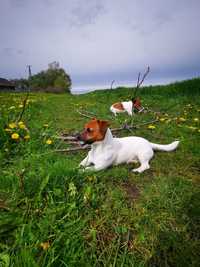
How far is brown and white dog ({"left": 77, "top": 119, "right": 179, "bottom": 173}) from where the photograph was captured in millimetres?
2414

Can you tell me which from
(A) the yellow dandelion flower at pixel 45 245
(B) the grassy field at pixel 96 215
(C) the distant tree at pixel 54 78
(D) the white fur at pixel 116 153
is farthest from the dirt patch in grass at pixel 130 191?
Result: (C) the distant tree at pixel 54 78

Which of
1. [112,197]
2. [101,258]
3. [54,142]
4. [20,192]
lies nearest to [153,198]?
[112,197]

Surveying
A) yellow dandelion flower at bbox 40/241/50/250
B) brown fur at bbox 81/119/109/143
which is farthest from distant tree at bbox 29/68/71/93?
yellow dandelion flower at bbox 40/241/50/250

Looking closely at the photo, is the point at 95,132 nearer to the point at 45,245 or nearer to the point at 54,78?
the point at 45,245

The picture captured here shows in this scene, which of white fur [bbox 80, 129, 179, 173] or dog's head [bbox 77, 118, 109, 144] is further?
white fur [bbox 80, 129, 179, 173]

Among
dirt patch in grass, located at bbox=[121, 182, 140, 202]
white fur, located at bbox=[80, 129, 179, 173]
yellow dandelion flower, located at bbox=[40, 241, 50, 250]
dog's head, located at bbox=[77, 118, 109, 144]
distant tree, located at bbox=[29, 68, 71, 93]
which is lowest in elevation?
dirt patch in grass, located at bbox=[121, 182, 140, 202]

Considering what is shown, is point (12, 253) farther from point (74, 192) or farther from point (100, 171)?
point (100, 171)

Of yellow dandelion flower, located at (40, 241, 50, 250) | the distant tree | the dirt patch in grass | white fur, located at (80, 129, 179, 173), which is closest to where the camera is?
yellow dandelion flower, located at (40, 241, 50, 250)

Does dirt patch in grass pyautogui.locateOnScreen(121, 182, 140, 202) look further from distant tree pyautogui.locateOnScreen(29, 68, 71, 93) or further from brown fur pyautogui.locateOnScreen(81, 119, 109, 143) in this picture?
distant tree pyautogui.locateOnScreen(29, 68, 71, 93)

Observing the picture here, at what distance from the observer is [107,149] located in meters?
2.54

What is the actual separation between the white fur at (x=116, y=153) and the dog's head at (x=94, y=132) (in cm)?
10

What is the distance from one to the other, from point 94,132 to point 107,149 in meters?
0.30

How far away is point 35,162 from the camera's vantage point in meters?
2.35

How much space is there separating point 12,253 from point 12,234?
166mm
